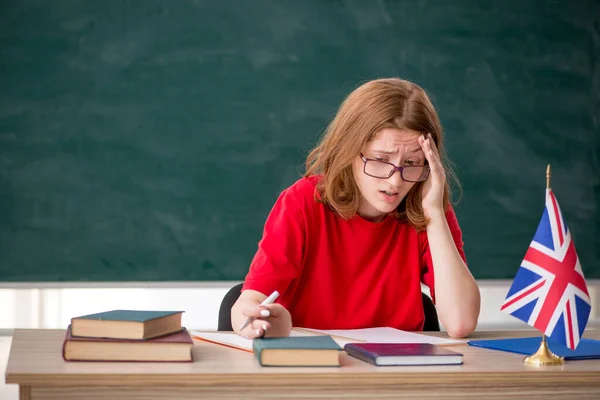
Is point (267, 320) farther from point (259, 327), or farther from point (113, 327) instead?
point (113, 327)

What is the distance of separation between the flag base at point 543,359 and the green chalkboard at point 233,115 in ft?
6.91

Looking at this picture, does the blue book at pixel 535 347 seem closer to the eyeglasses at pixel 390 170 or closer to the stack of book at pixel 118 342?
the eyeglasses at pixel 390 170

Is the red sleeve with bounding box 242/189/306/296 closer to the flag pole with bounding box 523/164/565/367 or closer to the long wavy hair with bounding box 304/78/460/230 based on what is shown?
the long wavy hair with bounding box 304/78/460/230

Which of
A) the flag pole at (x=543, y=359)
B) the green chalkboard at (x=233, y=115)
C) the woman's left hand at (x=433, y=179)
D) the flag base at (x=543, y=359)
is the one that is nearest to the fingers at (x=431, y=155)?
the woman's left hand at (x=433, y=179)

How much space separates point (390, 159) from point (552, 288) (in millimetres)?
593

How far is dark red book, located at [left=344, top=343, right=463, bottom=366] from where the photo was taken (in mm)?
1370

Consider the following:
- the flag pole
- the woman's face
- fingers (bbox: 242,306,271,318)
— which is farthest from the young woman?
the flag pole

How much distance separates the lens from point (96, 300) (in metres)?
3.29

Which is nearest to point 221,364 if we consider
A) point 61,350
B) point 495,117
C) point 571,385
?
point 61,350

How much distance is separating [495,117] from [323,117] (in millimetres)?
833

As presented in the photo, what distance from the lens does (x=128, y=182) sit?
132 inches

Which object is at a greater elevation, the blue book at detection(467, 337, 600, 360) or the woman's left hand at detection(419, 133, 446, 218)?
the woman's left hand at detection(419, 133, 446, 218)

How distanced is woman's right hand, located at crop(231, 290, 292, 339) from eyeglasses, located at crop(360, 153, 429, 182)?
42 cm

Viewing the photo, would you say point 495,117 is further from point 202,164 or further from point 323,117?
point 202,164
